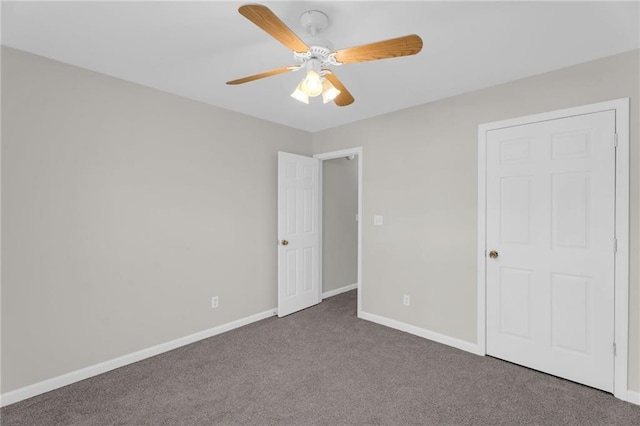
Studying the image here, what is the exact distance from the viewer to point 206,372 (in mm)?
2514

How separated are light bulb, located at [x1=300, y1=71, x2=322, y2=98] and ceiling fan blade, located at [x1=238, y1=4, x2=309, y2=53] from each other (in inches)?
5.1

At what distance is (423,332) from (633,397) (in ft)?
5.04

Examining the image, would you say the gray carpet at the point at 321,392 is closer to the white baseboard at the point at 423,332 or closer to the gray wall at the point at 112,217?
the white baseboard at the point at 423,332

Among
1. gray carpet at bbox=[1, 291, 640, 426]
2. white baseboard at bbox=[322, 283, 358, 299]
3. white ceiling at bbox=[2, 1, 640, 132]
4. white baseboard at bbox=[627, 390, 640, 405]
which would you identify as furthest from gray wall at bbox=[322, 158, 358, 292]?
white baseboard at bbox=[627, 390, 640, 405]

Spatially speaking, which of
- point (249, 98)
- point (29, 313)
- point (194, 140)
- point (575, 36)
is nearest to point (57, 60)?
point (194, 140)

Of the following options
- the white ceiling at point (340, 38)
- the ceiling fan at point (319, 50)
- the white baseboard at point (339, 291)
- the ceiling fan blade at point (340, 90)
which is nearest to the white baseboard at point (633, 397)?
the white ceiling at point (340, 38)

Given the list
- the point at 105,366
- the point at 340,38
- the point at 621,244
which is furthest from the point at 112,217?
the point at 621,244

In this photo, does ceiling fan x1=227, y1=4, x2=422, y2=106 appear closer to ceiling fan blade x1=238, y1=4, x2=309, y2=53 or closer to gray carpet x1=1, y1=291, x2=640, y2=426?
ceiling fan blade x1=238, y1=4, x2=309, y2=53

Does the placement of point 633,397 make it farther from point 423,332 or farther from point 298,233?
point 298,233

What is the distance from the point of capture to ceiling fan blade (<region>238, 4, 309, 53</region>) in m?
1.23

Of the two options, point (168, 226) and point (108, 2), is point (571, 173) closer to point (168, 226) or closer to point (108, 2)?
point (108, 2)

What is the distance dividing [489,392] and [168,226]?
3043 millimetres

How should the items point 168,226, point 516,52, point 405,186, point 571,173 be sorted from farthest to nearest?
point 405,186 → point 168,226 → point 571,173 → point 516,52

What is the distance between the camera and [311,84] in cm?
169
